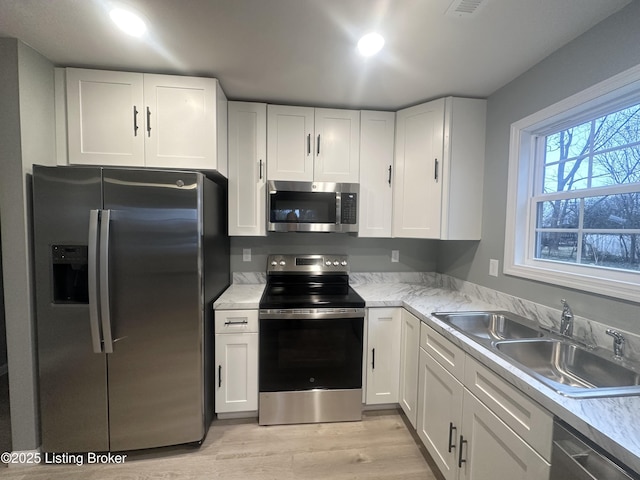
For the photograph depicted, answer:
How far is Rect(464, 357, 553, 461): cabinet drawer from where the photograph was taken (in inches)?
35.3

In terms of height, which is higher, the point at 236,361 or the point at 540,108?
the point at 540,108

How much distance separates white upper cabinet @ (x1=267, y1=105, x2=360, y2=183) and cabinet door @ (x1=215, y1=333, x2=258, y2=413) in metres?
1.30

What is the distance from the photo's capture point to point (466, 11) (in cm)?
124

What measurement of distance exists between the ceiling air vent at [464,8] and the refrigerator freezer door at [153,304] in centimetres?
157

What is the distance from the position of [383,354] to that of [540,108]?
192cm

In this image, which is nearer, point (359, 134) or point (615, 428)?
point (615, 428)

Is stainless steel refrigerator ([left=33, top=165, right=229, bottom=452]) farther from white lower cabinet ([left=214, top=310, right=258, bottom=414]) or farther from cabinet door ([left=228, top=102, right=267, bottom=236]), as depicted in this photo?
cabinet door ([left=228, top=102, right=267, bottom=236])

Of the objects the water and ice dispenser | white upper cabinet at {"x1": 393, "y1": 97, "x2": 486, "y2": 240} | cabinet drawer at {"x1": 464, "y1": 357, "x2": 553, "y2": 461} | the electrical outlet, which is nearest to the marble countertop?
cabinet drawer at {"x1": 464, "y1": 357, "x2": 553, "y2": 461}

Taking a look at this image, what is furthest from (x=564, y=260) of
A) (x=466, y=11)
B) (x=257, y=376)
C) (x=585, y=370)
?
(x=257, y=376)

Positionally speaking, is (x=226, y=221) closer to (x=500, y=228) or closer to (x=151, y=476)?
(x=151, y=476)

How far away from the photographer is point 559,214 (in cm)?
163

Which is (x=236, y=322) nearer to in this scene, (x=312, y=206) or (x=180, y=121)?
(x=312, y=206)

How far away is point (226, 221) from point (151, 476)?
1.73 meters

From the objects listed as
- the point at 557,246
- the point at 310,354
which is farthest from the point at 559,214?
the point at 310,354
